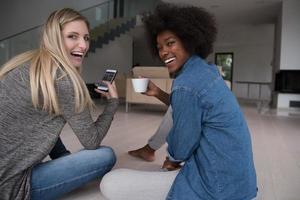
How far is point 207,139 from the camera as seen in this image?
907 millimetres

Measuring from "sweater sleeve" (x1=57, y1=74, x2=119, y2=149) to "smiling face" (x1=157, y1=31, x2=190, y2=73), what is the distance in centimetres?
37

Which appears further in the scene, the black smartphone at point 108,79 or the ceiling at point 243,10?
the ceiling at point 243,10

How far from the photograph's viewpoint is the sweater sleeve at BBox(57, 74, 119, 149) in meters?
1.12

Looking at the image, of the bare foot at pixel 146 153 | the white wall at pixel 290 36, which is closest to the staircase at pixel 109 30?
the white wall at pixel 290 36

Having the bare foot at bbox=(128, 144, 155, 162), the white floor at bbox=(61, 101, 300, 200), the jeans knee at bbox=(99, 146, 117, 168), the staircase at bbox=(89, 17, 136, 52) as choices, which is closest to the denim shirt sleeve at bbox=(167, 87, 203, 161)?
the jeans knee at bbox=(99, 146, 117, 168)

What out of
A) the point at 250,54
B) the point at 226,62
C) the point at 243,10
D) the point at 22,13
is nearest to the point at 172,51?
the point at 243,10

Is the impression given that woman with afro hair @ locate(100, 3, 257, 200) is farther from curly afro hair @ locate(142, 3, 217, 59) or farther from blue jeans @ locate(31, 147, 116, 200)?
blue jeans @ locate(31, 147, 116, 200)

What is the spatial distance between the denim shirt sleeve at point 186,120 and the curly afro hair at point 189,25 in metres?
0.20

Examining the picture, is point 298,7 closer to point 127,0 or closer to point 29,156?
point 127,0

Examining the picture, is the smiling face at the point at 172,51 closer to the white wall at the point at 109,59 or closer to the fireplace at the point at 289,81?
the fireplace at the point at 289,81

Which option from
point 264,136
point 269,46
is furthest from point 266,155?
point 269,46

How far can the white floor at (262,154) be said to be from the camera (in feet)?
5.65

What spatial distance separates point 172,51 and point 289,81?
7.23 m

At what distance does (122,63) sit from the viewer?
38.3 feet
